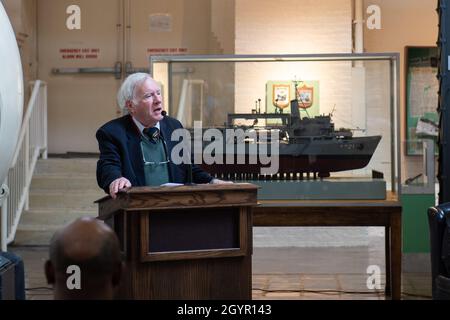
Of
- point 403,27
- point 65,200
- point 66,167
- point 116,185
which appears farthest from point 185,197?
point 403,27

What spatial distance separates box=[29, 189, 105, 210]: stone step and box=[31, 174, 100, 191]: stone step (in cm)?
12

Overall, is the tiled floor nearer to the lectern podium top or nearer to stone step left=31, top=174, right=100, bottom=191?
stone step left=31, top=174, right=100, bottom=191

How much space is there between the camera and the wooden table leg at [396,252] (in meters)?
5.44

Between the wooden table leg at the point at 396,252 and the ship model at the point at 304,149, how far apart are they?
1.56ft

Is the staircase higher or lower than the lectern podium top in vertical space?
lower

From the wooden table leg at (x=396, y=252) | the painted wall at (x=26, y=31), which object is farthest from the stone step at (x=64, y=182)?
the wooden table leg at (x=396, y=252)

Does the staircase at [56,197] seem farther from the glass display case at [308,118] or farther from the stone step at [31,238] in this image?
the glass display case at [308,118]

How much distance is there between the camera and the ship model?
5684mm

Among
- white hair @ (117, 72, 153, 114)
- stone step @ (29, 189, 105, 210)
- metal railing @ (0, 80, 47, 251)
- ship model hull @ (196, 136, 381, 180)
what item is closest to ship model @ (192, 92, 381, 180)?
ship model hull @ (196, 136, 381, 180)

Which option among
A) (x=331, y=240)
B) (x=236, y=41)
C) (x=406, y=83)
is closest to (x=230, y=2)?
(x=236, y=41)

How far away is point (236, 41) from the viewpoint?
332 inches

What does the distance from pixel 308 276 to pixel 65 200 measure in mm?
3400
